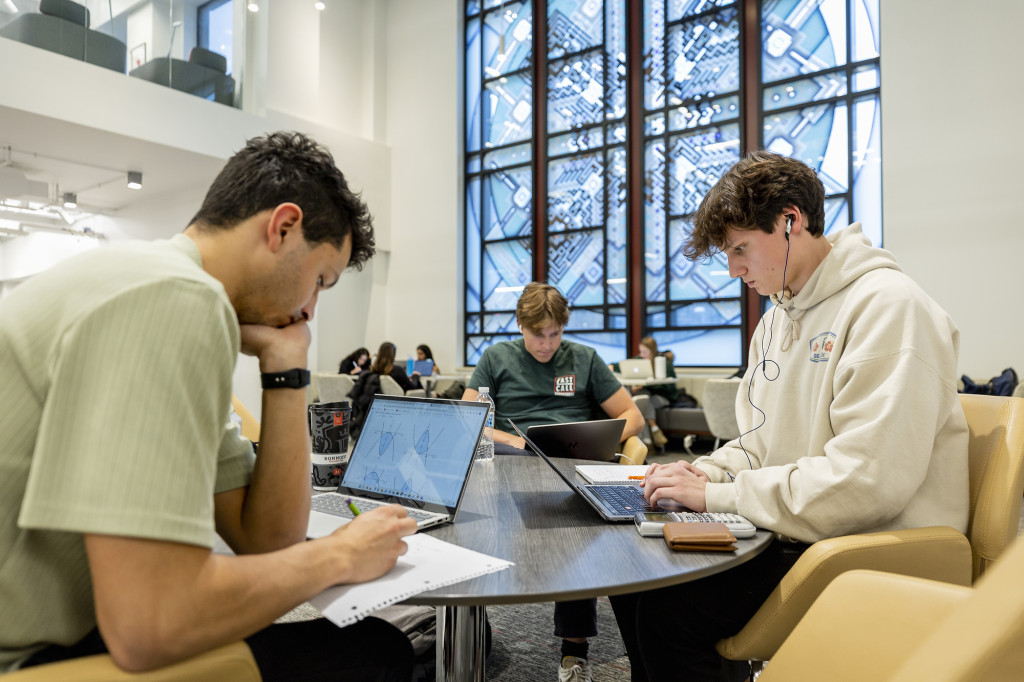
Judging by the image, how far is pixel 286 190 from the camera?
96 centimetres

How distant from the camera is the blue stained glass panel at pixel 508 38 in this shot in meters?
9.38

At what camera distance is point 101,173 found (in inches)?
292

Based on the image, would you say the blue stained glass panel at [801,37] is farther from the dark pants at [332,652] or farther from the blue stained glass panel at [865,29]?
the dark pants at [332,652]

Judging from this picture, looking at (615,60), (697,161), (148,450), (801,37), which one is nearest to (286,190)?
(148,450)

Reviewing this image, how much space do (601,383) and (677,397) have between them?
15.1 ft

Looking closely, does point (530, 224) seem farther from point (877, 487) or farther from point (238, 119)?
point (877, 487)

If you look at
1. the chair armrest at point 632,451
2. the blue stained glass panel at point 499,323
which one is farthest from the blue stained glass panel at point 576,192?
the chair armrest at point 632,451

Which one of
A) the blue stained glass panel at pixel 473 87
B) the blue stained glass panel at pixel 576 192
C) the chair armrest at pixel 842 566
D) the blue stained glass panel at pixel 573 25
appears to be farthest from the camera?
the blue stained glass panel at pixel 473 87

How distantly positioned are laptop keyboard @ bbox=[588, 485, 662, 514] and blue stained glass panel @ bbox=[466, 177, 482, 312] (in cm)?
819

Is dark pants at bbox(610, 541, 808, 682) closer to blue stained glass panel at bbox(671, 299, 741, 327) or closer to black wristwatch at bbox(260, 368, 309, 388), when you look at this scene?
black wristwatch at bbox(260, 368, 309, 388)

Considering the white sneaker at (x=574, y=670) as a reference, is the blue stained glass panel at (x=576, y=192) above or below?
above

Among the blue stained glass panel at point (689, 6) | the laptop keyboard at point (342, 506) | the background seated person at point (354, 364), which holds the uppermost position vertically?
the blue stained glass panel at point (689, 6)

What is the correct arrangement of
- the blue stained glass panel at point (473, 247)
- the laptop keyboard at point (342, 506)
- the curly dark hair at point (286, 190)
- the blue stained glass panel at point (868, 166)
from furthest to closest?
the blue stained glass panel at point (473, 247) < the blue stained glass panel at point (868, 166) < the laptop keyboard at point (342, 506) < the curly dark hair at point (286, 190)

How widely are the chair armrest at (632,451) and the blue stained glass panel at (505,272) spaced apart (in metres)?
6.55
